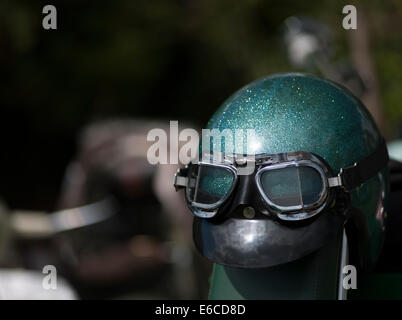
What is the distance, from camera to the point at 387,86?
5.71 meters

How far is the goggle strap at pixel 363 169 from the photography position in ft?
5.23

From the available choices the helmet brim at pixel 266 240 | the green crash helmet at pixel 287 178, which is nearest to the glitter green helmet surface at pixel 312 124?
the green crash helmet at pixel 287 178

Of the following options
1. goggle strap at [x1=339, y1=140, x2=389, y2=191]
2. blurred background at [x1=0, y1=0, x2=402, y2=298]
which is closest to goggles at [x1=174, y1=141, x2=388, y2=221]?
goggle strap at [x1=339, y1=140, x2=389, y2=191]

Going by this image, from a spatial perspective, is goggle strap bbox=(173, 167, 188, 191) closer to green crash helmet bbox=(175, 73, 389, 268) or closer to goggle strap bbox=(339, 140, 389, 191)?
green crash helmet bbox=(175, 73, 389, 268)

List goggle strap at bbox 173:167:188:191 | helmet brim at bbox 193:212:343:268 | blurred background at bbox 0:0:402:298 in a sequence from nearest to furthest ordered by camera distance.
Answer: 1. helmet brim at bbox 193:212:343:268
2. goggle strap at bbox 173:167:188:191
3. blurred background at bbox 0:0:402:298

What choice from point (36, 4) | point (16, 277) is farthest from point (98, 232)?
point (36, 4)

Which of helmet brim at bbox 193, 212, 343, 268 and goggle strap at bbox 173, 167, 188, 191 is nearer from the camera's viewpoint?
helmet brim at bbox 193, 212, 343, 268

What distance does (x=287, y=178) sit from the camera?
1.56 m

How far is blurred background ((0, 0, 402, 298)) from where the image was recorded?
5.11 metres

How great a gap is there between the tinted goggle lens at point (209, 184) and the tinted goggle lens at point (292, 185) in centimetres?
8

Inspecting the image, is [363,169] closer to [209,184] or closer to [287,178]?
[287,178]

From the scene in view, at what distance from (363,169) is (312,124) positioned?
166 millimetres
